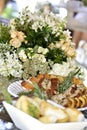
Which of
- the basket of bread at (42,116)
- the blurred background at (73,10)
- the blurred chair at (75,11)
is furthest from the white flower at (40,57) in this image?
the blurred chair at (75,11)

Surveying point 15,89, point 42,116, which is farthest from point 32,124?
point 15,89

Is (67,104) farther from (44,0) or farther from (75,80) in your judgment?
(44,0)

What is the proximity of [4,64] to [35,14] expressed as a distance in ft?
0.76

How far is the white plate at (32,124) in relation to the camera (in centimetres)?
78

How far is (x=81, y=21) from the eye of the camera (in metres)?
3.14

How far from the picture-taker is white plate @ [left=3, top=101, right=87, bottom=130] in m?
0.78

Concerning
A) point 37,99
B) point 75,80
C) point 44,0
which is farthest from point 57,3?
point 37,99

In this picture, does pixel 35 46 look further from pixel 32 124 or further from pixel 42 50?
pixel 32 124

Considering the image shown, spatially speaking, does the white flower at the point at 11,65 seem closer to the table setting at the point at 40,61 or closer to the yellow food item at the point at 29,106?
the table setting at the point at 40,61

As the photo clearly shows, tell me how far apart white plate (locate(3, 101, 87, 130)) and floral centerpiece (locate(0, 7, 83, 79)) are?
39 centimetres

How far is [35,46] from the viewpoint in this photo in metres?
1.26

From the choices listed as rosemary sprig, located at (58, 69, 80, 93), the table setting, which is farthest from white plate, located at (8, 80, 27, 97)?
rosemary sprig, located at (58, 69, 80, 93)

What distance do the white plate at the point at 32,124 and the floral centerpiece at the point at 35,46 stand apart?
39 centimetres

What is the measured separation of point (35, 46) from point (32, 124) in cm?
51
